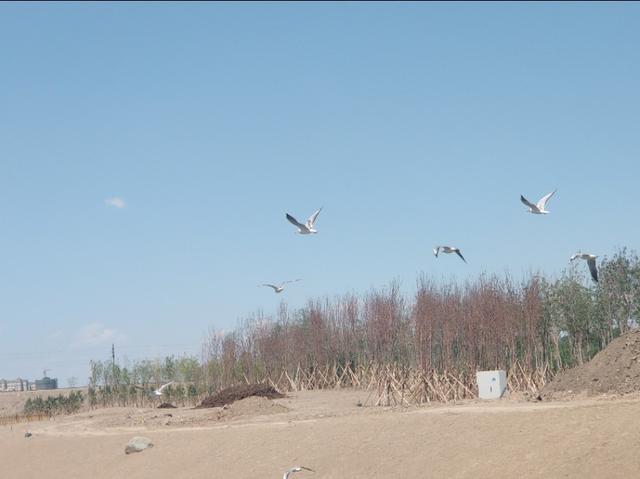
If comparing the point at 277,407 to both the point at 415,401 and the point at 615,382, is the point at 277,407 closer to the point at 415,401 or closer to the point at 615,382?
the point at 415,401

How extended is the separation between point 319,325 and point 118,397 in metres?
12.1

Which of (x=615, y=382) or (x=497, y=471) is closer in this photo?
(x=497, y=471)

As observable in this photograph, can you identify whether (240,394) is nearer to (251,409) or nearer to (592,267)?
(251,409)

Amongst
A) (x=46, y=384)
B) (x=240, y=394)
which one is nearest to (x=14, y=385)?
(x=46, y=384)

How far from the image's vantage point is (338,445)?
728 inches

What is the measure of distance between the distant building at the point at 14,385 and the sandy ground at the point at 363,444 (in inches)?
2175

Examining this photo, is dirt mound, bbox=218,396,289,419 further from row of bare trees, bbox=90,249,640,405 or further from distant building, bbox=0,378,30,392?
distant building, bbox=0,378,30,392

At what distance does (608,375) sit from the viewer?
22109 mm

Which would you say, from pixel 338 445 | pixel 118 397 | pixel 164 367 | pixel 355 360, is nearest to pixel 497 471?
pixel 338 445

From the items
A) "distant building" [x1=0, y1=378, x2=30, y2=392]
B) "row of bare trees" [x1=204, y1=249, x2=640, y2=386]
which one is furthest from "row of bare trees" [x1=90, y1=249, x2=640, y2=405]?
"distant building" [x1=0, y1=378, x2=30, y2=392]

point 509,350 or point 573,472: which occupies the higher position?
point 509,350

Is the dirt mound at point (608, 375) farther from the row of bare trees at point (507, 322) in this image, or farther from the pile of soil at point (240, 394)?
the pile of soil at point (240, 394)

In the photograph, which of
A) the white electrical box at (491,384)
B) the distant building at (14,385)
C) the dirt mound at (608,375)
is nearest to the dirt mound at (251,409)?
the white electrical box at (491,384)

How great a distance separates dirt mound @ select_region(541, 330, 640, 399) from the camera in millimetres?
21578
